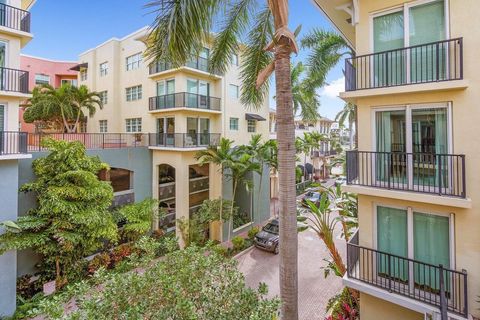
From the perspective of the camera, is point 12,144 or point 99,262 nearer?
point 12,144

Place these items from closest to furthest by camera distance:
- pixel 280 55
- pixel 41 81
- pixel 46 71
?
pixel 280 55 → pixel 41 81 → pixel 46 71

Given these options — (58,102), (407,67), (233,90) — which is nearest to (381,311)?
(407,67)

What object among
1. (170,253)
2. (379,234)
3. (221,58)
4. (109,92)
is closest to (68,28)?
(109,92)

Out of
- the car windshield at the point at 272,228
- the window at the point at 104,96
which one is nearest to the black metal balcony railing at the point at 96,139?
the window at the point at 104,96

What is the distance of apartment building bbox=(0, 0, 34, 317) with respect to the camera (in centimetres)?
1177

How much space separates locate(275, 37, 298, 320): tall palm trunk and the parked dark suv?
11.5m

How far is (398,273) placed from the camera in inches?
303

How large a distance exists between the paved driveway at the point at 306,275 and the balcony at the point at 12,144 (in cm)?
1303

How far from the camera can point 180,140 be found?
62.2ft

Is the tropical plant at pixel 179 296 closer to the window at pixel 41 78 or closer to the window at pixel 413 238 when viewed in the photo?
the window at pixel 413 238

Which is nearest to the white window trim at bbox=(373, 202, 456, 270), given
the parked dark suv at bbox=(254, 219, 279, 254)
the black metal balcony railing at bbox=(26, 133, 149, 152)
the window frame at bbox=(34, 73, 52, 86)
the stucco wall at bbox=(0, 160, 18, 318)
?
the parked dark suv at bbox=(254, 219, 279, 254)

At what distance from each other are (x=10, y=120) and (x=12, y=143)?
3.72 feet

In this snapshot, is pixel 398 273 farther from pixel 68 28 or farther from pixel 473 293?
pixel 68 28

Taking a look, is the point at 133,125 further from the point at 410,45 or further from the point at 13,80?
the point at 410,45
